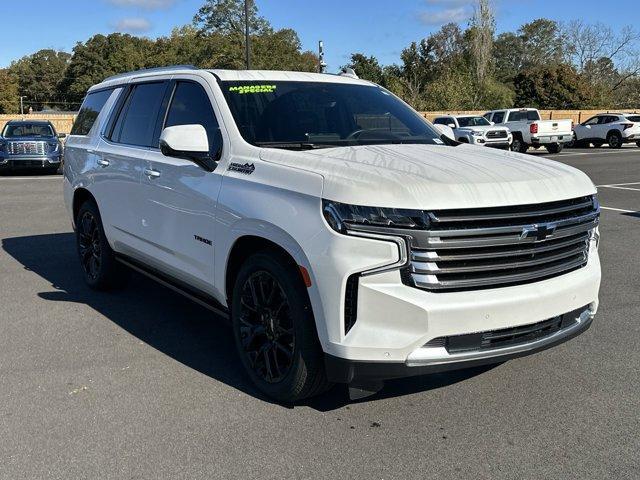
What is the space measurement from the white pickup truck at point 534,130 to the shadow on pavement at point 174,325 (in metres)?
23.7

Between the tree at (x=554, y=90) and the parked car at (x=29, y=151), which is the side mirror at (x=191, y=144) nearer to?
the parked car at (x=29, y=151)

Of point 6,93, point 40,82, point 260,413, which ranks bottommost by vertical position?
point 260,413

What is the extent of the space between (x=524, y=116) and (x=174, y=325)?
87.0 feet

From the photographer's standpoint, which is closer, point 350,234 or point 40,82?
point 350,234

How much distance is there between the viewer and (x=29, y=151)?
18.7 metres

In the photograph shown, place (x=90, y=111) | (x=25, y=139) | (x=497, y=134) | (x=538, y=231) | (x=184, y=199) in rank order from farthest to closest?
1. (x=497, y=134)
2. (x=25, y=139)
3. (x=90, y=111)
4. (x=184, y=199)
5. (x=538, y=231)

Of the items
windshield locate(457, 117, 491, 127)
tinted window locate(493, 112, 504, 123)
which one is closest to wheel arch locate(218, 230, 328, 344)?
windshield locate(457, 117, 491, 127)

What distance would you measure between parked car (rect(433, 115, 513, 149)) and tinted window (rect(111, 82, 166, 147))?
21.1 meters

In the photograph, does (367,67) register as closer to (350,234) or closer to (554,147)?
(554,147)

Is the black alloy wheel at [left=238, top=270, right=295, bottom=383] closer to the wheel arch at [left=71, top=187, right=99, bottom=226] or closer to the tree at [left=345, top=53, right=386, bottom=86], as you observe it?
the wheel arch at [left=71, top=187, right=99, bottom=226]

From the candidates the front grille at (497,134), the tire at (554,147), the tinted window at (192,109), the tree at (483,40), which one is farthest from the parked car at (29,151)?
the tree at (483,40)

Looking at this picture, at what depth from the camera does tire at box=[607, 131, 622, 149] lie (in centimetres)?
3166

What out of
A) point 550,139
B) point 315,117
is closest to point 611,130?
point 550,139

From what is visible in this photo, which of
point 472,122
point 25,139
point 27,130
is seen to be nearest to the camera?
point 25,139
